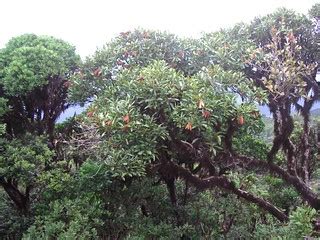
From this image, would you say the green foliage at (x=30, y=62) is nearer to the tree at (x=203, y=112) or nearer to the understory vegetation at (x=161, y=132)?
the understory vegetation at (x=161, y=132)

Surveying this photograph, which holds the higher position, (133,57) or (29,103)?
(29,103)

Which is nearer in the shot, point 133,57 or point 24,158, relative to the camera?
point 133,57

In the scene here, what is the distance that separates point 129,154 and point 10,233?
499 cm

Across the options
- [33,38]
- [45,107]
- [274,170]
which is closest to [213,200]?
[274,170]

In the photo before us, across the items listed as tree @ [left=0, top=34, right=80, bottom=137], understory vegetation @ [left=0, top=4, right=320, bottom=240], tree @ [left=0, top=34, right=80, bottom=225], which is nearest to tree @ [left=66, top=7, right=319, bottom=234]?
understory vegetation @ [left=0, top=4, right=320, bottom=240]

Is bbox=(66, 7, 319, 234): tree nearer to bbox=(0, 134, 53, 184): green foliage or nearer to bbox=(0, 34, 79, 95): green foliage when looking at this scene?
bbox=(0, 134, 53, 184): green foliage

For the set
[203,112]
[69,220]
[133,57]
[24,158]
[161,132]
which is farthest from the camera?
[24,158]

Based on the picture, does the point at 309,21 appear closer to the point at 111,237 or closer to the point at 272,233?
the point at 272,233

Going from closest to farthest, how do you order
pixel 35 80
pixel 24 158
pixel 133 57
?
1. pixel 133 57
2. pixel 24 158
3. pixel 35 80

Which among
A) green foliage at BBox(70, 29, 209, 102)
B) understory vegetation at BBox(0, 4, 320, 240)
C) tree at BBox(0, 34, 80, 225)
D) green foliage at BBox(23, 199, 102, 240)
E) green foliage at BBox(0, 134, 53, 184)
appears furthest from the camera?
tree at BBox(0, 34, 80, 225)

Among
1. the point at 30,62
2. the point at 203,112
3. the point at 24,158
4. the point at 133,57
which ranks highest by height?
the point at 30,62

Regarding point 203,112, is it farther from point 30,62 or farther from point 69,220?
point 30,62

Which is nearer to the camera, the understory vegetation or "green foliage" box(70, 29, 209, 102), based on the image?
the understory vegetation

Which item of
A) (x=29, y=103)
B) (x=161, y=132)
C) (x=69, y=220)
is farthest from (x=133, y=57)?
(x=29, y=103)
